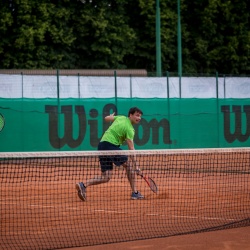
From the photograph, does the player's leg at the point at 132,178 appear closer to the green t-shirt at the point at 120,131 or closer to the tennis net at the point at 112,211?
the tennis net at the point at 112,211

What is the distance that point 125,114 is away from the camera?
71.8 feet

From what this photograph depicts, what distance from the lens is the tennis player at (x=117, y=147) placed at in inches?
432

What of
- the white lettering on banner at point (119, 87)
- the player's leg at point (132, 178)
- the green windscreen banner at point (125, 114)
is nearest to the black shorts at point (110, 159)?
the player's leg at point (132, 178)

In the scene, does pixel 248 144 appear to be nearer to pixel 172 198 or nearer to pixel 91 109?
pixel 91 109

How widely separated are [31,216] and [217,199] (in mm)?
3116

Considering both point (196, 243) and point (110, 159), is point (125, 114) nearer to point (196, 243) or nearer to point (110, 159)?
point (110, 159)

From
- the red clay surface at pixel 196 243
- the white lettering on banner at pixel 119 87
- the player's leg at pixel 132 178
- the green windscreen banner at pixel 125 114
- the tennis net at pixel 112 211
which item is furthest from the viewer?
the white lettering on banner at pixel 119 87

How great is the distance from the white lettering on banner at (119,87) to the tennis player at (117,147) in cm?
1025

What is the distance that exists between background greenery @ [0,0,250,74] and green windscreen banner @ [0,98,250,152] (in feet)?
38.5

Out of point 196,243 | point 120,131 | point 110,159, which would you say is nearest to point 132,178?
point 110,159

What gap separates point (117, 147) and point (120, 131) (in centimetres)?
27

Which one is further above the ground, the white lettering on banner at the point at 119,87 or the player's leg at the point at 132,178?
the white lettering on banner at the point at 119,87

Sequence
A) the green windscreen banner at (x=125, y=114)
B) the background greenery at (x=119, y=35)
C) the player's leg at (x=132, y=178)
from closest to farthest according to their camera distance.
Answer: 1. the player's leg at (x=132, y=178)
2. the green windscreen banner at (x=125, y=114)
3. the background greenery at (x=119, y=35)

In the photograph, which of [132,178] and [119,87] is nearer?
[132,178]
